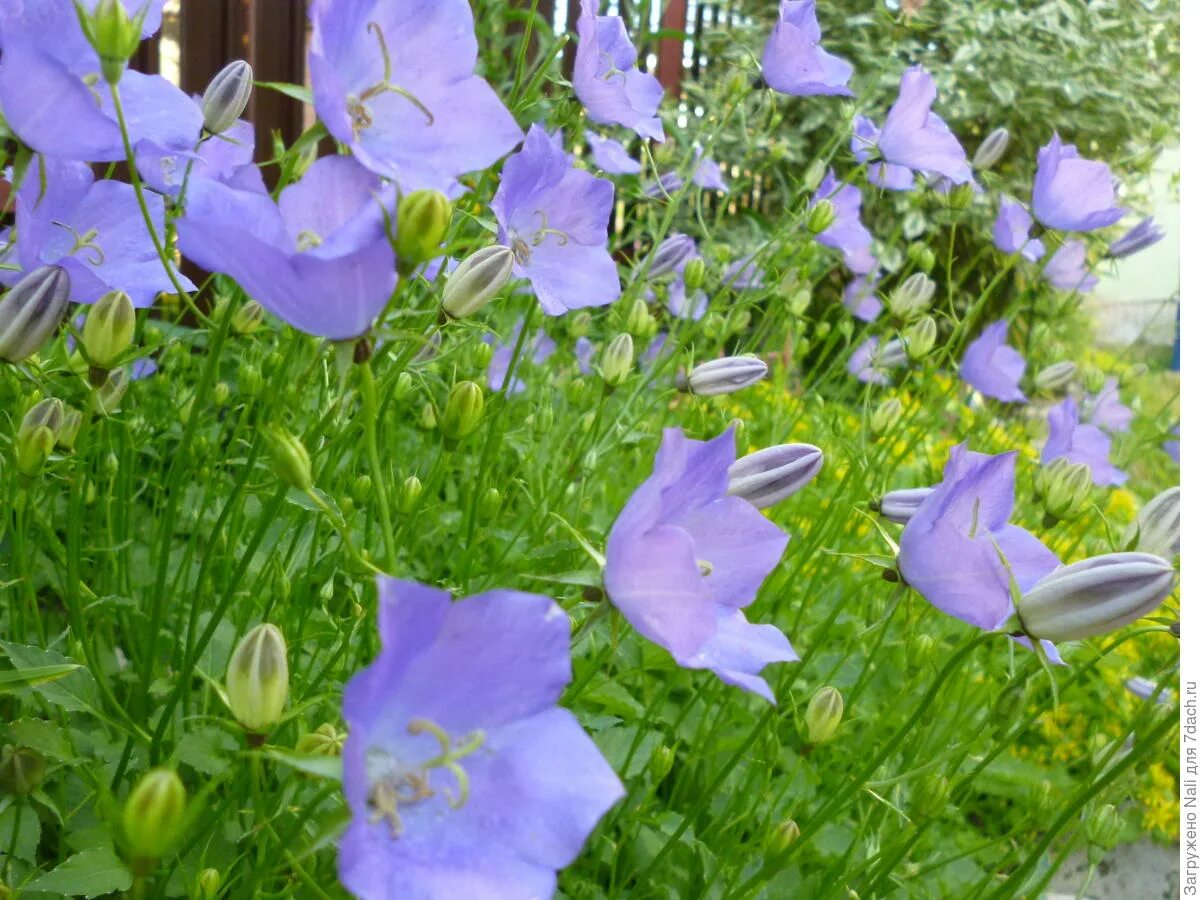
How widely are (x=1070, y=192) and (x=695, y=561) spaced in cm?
140

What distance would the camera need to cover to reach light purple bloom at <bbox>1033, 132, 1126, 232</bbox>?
5.83 ft

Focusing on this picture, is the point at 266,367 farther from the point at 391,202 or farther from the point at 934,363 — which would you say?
the point at 934,363

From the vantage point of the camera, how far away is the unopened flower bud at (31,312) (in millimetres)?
788

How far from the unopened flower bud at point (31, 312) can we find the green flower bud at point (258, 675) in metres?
0.37

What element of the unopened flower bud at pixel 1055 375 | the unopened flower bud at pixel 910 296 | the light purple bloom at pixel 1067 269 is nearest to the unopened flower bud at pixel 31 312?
the unopened flower bud at pixel 910 296

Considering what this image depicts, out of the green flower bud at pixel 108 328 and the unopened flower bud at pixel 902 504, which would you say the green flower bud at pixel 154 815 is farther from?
the unopened flower bud at pixel 902 504

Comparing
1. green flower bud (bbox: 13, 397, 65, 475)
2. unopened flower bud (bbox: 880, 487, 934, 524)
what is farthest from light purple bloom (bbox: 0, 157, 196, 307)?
unopened flower bud (bbox: 880, 487, 934, 524)

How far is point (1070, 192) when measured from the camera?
180 cm

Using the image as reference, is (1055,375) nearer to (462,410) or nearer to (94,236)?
(462,410)

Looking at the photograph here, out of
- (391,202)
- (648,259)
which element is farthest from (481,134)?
Result: (648,259)

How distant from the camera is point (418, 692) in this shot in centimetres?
59

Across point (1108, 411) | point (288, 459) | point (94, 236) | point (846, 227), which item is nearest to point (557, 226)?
point (94, 236)

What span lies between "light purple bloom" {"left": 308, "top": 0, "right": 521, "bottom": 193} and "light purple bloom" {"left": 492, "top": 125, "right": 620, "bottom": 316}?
16.3 inches

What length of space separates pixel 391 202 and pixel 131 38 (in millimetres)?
252
